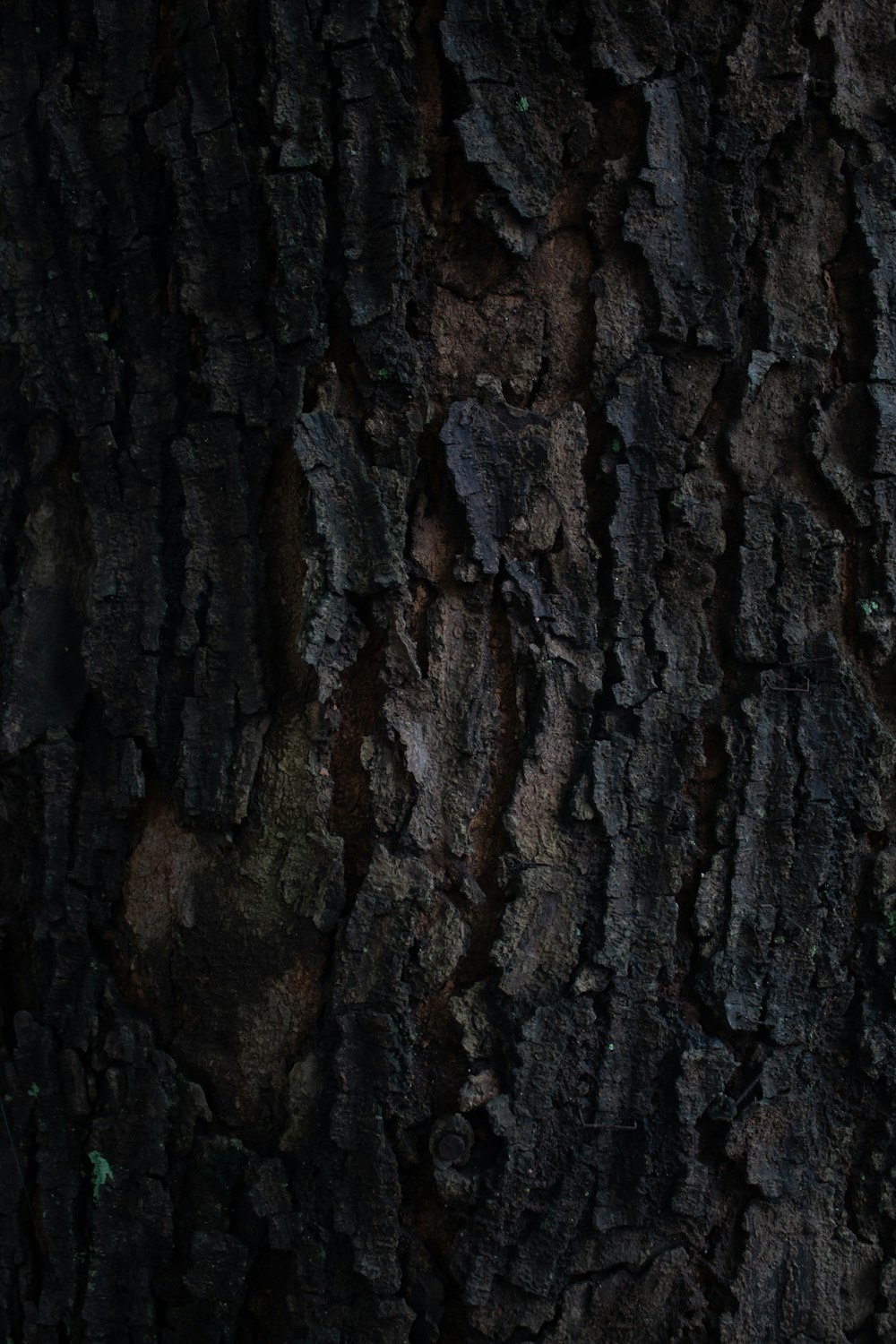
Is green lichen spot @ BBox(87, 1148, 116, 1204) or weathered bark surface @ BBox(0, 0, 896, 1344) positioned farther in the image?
green lichen spot @ BBox(87, 1148, 116, 1204)

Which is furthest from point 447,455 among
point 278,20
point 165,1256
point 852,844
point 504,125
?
point 165,1256

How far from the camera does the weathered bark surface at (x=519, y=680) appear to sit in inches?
46.4

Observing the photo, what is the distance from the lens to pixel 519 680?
1192 mm

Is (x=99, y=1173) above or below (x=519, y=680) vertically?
below

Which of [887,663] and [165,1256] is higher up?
[887,663]

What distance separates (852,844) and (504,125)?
0.89m

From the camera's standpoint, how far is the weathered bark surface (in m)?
1.18

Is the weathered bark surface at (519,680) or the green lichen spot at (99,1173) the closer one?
the weathered bark surface at (519,680)

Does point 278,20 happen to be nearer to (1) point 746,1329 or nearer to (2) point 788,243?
(2) point 788,243

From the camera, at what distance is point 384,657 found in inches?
46.8

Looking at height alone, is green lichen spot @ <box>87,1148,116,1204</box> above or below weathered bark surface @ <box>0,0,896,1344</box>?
below

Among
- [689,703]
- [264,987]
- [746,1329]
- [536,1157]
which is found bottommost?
[746,1329]

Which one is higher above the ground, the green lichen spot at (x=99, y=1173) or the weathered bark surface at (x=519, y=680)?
the weathered bark surface at (x=519, y=680)

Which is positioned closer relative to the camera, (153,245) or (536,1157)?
(536,1157)
